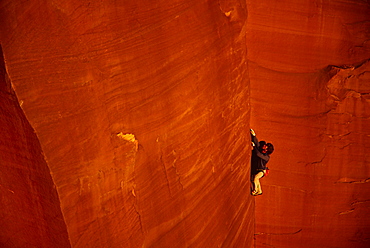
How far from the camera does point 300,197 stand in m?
6.69

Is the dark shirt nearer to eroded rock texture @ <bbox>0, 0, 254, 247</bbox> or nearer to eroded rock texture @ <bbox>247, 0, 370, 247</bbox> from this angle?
eroded rock texture @ <bbox>247, 0, 370, 247</bbox>

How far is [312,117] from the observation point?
20.2ft

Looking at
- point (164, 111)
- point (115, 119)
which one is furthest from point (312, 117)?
point (115, 119)

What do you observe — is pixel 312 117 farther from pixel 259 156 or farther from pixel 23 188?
pixel 23 188

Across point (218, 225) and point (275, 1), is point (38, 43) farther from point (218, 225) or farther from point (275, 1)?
point (275, 1)

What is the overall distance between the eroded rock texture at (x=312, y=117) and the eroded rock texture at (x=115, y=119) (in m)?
1.62

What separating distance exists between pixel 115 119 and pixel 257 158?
311 cm

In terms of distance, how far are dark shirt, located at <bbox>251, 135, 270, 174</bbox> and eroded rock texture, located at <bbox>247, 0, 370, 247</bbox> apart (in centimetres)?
58

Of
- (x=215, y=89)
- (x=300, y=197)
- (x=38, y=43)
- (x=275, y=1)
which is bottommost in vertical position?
(x=300, y=197)

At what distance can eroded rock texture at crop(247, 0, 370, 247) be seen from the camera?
5.66m

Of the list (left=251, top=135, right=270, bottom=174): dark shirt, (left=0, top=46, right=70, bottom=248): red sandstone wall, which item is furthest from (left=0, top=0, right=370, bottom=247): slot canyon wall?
(left=251, top=135, right=270, bottom=174): dark shirt

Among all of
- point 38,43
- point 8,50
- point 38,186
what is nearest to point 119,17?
point 38,43

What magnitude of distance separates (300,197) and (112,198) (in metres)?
4.36

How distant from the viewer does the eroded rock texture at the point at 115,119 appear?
2.49m
